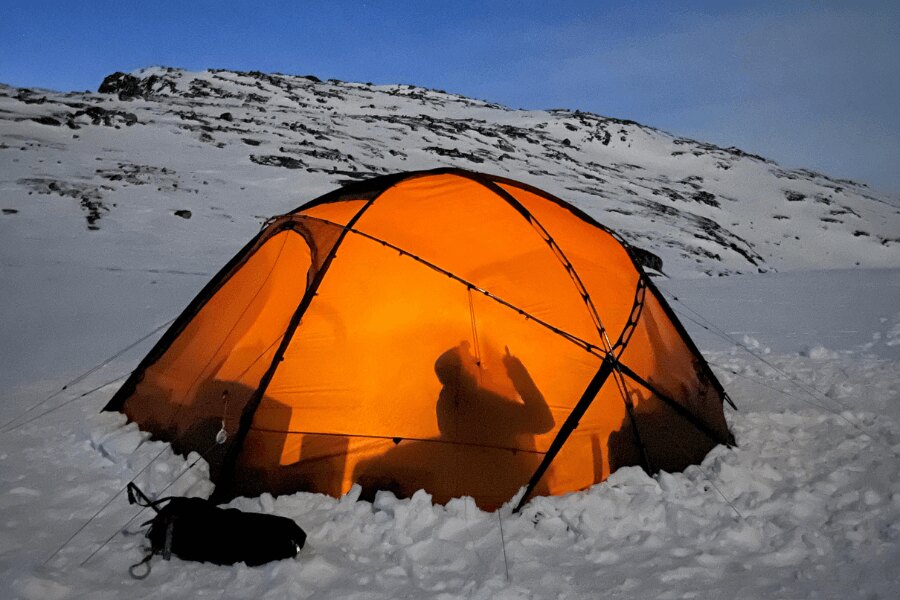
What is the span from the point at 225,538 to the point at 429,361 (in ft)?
5.46

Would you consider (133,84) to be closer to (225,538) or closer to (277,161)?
(277,161)

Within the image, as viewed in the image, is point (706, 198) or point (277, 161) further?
point (706, 198)

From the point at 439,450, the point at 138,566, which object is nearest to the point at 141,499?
the point at 138,566

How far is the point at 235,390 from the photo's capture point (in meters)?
4.30

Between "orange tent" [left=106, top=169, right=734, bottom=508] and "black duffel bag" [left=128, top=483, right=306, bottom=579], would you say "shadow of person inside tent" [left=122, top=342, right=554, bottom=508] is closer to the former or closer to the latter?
"orange tent" [left=106, top=169, right=734, bottom=508]

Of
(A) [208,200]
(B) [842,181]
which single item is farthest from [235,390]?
(B) [842,181]

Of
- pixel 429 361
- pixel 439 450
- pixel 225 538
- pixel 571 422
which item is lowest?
pixel 225 538

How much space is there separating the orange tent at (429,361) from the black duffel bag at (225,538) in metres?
0.57

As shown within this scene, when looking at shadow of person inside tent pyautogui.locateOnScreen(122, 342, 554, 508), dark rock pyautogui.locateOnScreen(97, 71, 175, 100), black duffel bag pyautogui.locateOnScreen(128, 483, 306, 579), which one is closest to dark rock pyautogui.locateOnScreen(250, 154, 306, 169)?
shadow of person inside tent pyautogui.locateOnScreen(122, 342, 554, 508)

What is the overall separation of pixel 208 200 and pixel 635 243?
58.9 ft

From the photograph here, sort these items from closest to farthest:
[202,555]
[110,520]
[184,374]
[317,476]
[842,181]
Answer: [202,555] → [110,520] → [317,476] → [184,374] → [842,181]

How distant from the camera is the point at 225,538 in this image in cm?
325

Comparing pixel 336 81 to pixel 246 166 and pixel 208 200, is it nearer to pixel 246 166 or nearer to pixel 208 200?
pixel 246 166

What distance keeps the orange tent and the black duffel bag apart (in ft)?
1.88
